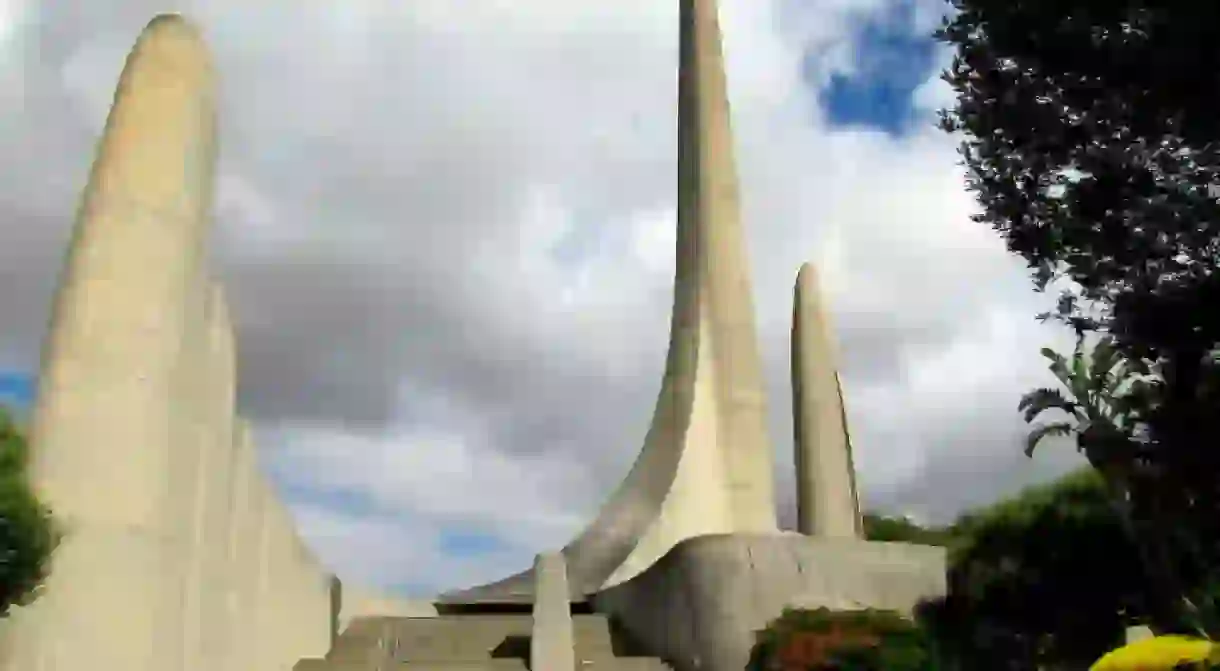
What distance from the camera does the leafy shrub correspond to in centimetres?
1193

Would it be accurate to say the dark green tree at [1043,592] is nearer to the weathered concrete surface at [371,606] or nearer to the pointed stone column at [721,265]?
the pointed stone column at [721,265]

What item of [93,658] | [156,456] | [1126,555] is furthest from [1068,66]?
[1126,555]

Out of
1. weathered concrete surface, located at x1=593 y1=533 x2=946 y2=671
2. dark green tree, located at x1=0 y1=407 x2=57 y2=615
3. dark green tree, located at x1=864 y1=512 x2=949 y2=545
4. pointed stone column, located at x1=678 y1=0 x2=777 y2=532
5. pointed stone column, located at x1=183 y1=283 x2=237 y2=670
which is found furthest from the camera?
dark green tree, located at x1=864 y1=512 x2=949 y2=545

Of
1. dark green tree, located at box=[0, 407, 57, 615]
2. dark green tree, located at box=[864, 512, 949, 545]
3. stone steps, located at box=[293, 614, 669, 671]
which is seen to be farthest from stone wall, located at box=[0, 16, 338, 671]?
dark green tree, located at box=[864, 512, 949, 545]

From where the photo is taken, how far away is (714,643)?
1411 cm

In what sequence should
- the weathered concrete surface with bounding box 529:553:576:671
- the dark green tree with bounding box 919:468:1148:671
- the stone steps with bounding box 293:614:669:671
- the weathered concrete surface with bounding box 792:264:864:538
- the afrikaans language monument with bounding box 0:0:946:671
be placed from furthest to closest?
the weathered concrete surface with bounding box 792:264:864:538 < the dark green tree with bounding box 919:468:1148:671 < the stone steps with bounding box 293:614:669:671 < the weathered concrete surface with bounding box 529:553:576:671 < the afrikaans language monument with bounding box 0:0:946:671

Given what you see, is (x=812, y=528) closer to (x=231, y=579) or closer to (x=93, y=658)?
(x=231, y=579)

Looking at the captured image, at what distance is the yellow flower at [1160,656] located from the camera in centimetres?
621

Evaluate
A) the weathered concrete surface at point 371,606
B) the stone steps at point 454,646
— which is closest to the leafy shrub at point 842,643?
the stone steps at point 454,646

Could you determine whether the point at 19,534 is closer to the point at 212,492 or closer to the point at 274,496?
the point at 212,492

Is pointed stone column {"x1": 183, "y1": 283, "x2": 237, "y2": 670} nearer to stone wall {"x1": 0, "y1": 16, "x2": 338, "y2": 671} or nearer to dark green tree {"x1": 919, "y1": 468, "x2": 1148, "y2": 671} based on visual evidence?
stone wall {"x1": 0, "y1": 16, "x2": 338, "y2": 671}

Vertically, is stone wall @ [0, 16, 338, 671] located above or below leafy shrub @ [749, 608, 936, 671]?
above

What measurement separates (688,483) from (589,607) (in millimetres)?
2655

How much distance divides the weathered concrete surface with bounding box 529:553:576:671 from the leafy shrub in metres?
2.11
